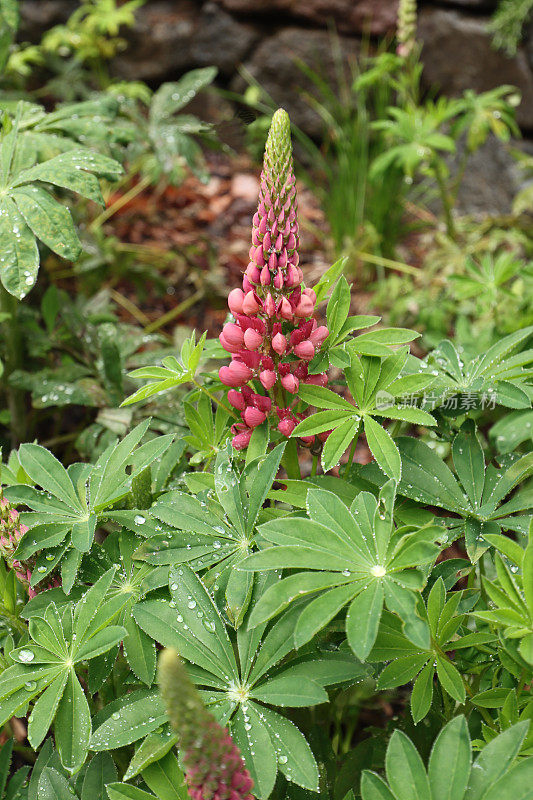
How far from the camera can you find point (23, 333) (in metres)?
2.36

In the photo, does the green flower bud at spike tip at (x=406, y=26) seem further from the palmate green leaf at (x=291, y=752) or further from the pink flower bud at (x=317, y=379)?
the palmate green leaf at (x=291, y=752)

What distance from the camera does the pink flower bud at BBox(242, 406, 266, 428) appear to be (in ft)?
4.52

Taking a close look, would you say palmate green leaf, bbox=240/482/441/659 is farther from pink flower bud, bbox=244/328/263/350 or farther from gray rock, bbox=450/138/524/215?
gray rock, bbox=450/138/524/215

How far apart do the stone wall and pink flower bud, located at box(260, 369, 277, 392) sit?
354 centimetres

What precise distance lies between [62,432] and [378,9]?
333 centimetres

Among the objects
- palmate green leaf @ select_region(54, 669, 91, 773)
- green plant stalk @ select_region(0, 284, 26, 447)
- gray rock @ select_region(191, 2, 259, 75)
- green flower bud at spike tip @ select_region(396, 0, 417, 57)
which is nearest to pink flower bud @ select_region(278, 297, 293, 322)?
palmate green leaf @ select_region(54, 669, 91, 773)

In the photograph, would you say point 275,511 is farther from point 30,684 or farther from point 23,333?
point 23,333

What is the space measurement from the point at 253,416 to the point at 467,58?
3.77 m

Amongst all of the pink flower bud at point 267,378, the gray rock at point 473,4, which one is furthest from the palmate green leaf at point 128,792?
the gray rock at point 473,4

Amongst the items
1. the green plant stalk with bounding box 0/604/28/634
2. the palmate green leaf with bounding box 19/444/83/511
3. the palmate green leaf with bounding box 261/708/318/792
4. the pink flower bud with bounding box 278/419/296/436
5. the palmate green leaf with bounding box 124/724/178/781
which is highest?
the pink flower bud with bounding box 278/419/296/436

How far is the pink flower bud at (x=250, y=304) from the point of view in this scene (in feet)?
4.30

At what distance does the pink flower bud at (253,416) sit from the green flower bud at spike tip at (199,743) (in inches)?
22.6

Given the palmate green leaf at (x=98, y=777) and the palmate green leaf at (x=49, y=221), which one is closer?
the palmate green leaf at (x=98, y=777)

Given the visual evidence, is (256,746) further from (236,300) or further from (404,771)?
(236,300)
